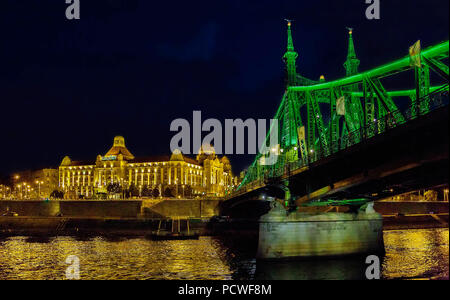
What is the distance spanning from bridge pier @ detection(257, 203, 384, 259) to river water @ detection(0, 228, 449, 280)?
929mm

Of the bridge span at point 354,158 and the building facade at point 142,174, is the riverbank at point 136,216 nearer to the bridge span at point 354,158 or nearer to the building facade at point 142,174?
the bridge span at point 354,158

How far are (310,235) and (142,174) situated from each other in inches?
5775

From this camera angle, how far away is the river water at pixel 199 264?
3362cm

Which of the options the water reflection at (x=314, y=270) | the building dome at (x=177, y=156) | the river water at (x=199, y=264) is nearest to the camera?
the water reflection at (x=314, y=270)

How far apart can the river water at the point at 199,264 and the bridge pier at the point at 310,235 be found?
93 centimetres

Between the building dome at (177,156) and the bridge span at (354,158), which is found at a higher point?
the building dome at (177,156)

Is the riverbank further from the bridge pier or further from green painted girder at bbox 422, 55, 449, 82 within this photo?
green painted girder at bbox 422, 55, 449, 82

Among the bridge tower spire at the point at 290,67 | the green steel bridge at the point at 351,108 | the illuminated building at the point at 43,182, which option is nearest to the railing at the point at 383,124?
the green steel bridge at the point at 351,108

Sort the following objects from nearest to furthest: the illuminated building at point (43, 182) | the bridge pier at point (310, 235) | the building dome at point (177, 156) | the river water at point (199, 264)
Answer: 1. the river water at point (199, 264)
2. the bridge pier at point (310, 235)
3. the building dome at point (177, 156)
4. the illuminated building at point (43, 182)

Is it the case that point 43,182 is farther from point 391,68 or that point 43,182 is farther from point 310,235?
point 391,68

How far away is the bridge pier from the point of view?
3709 centimetres
